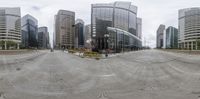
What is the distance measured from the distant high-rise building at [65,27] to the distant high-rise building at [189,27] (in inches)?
2941

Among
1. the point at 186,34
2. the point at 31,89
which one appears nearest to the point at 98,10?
the point at 186,34

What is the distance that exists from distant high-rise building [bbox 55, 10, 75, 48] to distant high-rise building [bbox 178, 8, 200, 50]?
245 feet

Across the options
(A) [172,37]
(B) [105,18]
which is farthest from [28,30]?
(A) [172,37]

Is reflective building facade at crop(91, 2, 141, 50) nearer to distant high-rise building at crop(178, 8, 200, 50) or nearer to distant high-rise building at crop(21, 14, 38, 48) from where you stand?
distant high-rise building at crop(178, 8, 200, 50)

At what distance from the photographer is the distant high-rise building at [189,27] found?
5330 inches

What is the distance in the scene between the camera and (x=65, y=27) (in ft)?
402

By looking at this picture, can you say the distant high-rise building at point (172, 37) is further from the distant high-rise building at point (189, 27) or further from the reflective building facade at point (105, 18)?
the reflective building facade at point (105, 18)

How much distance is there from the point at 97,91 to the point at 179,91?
2.99 meters

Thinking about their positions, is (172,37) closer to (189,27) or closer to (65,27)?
(189,27)

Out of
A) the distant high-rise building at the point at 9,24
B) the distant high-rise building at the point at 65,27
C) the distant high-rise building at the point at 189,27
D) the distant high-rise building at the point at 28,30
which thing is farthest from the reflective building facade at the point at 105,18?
the distant high-rise building at the point at 28,30

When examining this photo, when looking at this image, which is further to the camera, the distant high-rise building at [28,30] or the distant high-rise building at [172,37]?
the distant high-rise building at [172,37]

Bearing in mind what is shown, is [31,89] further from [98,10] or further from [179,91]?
[98,10]

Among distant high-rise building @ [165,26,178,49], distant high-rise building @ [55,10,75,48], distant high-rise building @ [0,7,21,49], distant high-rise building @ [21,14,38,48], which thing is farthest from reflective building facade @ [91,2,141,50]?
distant high-rise building @ [21,14,38,48]

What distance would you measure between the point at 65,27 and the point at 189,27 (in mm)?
83882
